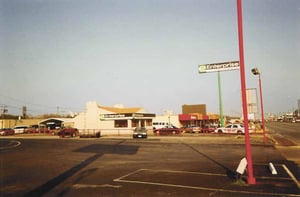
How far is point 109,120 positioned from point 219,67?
26286 mm

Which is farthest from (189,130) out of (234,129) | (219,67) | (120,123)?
(219,67)

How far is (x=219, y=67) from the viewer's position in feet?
115

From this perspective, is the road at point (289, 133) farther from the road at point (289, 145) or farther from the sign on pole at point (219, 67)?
the sign on pole at point (219, 67)

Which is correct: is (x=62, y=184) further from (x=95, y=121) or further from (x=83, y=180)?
(x=95, y=121)

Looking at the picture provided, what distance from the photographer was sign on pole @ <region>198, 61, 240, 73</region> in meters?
33.9

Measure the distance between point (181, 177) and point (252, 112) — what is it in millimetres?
24323

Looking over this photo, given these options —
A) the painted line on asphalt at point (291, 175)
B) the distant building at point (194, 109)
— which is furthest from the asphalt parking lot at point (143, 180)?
the distant building at point (194, 109)

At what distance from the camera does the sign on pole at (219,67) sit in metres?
33.9

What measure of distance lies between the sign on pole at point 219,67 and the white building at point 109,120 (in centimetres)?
1988

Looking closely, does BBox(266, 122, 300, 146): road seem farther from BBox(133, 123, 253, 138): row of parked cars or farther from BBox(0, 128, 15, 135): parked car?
BBox(0, 128, 15, 135): parked car

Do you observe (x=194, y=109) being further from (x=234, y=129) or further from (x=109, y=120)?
(x=234, y=129)

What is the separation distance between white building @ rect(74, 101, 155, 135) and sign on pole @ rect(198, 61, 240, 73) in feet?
65.2

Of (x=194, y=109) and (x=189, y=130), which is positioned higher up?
(x=194, y=109)

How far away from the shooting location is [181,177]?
39.9ft
